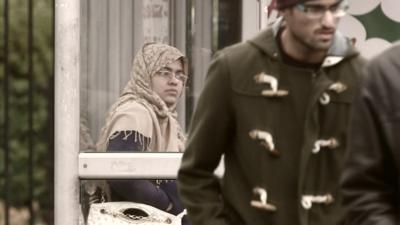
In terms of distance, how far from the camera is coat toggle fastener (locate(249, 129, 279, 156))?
4.40m

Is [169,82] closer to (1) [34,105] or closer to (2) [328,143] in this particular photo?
(1) [34,105]

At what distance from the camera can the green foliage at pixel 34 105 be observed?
7484 millimetres

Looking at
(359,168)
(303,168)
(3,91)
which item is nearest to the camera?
(359,168)

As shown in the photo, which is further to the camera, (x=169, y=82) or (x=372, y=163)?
(x=169, y=82)

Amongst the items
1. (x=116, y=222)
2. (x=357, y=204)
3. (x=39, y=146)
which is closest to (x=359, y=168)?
(x=357, y=204)

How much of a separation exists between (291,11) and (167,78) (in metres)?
2.71

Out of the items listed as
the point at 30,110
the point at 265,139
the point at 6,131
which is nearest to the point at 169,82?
the point at 30,110

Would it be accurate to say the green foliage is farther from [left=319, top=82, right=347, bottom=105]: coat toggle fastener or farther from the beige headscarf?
[left=319, top=82, right=347, bottom=105]: coat toggle fastener

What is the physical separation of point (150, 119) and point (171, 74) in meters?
0.25

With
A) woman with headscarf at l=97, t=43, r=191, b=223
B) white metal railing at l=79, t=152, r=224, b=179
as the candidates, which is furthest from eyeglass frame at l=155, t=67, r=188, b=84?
white metal railing at l=79, t=152, r=224, b=179

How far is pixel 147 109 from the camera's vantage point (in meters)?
7.04

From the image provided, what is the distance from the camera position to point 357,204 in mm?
3508

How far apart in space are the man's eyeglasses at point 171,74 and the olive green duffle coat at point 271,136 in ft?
8.40

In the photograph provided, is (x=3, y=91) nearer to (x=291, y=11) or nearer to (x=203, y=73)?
(x=203, y=73)
